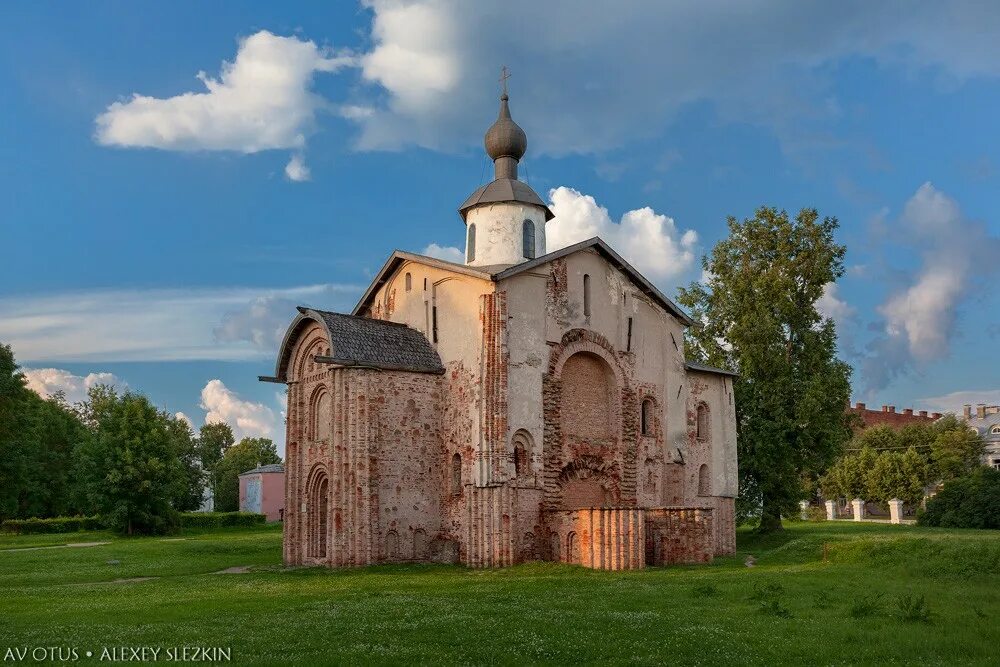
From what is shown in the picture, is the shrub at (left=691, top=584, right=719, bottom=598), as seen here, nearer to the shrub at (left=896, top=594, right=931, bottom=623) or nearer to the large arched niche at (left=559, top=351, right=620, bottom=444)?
the shrub at (left=896, top=594, right=931, bottom=623)

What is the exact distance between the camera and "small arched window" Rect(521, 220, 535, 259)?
94.0ft

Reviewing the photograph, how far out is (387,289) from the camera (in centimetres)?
2830

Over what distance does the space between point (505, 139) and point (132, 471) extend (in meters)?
24.3

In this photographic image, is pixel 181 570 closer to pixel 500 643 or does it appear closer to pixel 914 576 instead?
pixel 500 643

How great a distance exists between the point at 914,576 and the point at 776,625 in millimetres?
7007

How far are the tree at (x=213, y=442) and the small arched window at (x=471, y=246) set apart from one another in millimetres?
61278

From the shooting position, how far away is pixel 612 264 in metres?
26.5

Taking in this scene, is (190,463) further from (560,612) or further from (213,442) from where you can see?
(560,612)

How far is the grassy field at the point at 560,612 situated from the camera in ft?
33.8

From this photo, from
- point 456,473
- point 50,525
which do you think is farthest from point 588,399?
point 50,525

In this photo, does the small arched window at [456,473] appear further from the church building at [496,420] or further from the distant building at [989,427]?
the distant building at [989,427]

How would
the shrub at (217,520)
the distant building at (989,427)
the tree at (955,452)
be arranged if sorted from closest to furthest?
1. the shrub at (217,520)
2. the tree at (955,452)
3. the distant building at (989,427)

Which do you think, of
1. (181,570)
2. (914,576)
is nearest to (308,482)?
(181,570)

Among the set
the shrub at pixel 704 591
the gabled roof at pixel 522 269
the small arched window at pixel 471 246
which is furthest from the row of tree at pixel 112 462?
the shrub at pixel 704 591
